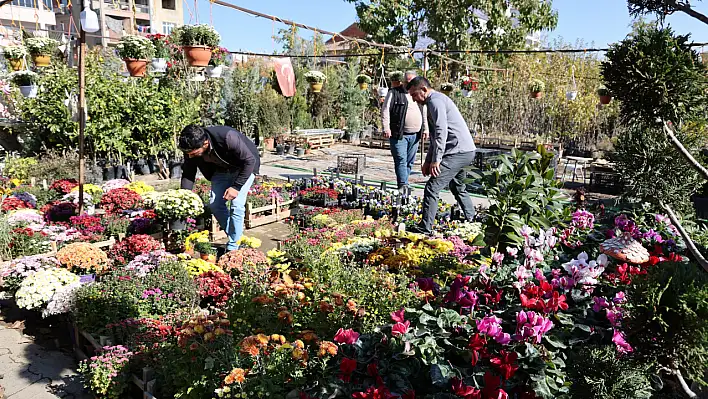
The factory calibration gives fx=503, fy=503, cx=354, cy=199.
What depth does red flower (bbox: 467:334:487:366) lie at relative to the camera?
1968 mm

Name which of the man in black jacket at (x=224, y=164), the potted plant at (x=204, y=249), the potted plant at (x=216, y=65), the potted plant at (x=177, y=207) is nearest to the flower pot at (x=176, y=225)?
the potted plant at (x=177, y=207)

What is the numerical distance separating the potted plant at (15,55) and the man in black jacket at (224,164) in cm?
469

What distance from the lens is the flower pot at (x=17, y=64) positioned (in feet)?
23.9

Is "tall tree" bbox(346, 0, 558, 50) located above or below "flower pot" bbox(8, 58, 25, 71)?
above

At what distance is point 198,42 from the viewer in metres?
5.93

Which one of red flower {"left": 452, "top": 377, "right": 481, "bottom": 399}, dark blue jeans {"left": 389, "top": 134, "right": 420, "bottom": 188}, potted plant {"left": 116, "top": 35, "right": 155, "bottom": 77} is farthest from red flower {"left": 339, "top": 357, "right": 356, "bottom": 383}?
potted plant {"left": 116, "top": 35, "right": 155, "bottom": 77}

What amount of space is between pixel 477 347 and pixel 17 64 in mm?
8026

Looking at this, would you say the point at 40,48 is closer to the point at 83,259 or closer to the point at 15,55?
the point at 15,55

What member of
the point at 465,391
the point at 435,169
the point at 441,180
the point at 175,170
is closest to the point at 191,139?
the point at 435,169

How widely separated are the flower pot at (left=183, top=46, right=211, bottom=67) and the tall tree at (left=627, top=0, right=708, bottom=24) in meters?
5.01

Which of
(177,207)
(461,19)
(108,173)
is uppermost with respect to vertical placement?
(461,19)

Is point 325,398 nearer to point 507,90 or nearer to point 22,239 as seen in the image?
point 22,239

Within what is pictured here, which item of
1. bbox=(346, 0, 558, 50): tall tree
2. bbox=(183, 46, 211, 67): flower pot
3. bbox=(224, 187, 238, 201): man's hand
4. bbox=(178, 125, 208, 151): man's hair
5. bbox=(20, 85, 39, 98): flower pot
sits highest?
bbox=(346, 0, 558, 50): tall tree

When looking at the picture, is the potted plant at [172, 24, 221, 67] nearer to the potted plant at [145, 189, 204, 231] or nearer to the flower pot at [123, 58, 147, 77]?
the flower pot at [123, 58, 147, 77]
